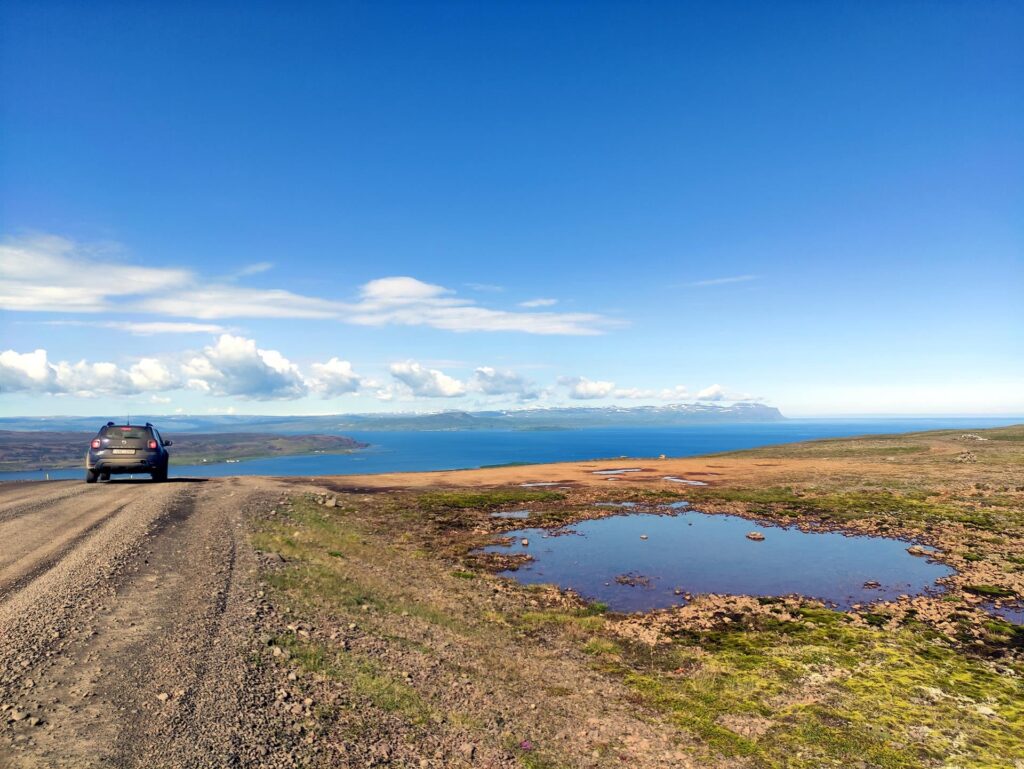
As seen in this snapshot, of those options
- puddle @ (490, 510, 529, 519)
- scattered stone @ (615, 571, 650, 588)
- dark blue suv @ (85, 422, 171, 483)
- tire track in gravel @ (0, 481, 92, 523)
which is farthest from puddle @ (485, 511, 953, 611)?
dark blue suv @ (85, 422, 171, 483)

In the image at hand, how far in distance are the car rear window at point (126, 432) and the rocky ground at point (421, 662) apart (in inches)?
215

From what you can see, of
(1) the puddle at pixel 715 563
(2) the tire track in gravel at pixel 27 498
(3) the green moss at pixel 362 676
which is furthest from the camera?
(2) the tire track in gravel at pixel 27 498

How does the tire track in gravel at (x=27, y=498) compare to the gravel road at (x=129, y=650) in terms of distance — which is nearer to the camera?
the gravel road at (x=129, y=650)

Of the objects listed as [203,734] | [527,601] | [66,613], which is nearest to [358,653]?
[203,734]

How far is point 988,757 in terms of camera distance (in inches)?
334

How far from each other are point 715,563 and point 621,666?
37.5 feet

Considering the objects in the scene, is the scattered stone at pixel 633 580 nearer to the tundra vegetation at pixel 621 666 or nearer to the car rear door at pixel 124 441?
the tundra vegetation at pixel 621 666

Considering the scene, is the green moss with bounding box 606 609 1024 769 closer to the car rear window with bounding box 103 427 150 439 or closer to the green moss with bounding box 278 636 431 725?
the green moss with bounding box 278 636 431 725

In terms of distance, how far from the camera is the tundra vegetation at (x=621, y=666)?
833 cm

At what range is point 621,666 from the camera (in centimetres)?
1184

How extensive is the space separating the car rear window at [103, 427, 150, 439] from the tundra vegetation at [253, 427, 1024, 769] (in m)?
11.5

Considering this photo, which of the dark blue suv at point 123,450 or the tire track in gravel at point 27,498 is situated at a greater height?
the dark blue suv at point 123,450

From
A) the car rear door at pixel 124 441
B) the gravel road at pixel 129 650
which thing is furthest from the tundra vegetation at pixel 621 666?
the car rear door at pixel 124 441

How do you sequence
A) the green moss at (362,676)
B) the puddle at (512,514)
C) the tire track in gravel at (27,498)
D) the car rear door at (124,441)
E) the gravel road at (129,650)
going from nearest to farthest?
the gravel road at (129,650)
the green moss at (362,676)
the tire track in gravel at (27,498)
the car rear door at (124,441)
the puddle at (512,514)
